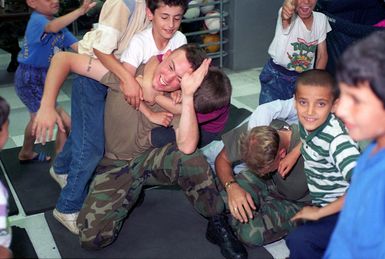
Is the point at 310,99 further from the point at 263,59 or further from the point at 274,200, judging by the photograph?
the point at 263,59

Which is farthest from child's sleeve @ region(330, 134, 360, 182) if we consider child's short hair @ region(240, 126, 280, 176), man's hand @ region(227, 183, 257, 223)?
man's hand @ region(227, 183, 257, 223)

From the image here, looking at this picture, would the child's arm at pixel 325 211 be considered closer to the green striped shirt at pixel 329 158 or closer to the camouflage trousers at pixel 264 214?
the green striped shirt at pixel 329 158

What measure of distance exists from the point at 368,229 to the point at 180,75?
109cm

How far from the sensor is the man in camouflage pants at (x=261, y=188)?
2104 mm

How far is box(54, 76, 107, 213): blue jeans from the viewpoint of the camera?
2293 millimetres

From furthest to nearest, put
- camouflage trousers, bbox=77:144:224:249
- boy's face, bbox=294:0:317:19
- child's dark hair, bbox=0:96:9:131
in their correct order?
1. boy's face, bbox=294:0:317:19
2. camouflage trousers, bbox=77:144:224:249
3. child's dark hair, bbox=0:96:9:131

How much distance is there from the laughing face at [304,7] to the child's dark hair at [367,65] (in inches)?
70.5

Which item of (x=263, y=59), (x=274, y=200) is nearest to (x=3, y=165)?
(x=274, y=200)

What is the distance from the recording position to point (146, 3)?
7.48 feet

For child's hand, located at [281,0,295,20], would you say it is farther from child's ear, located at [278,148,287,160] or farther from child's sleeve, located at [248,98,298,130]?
child's ear, located at [278,148,287,160]

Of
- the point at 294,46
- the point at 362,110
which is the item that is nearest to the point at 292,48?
the point at 294,46

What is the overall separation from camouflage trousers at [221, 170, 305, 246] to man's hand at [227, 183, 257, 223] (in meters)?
0.06

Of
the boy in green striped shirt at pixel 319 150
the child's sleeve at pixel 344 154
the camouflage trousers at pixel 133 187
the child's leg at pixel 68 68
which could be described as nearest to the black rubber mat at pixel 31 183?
the camouflage trousers at pixel 133 187

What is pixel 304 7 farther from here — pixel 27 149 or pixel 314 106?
pixel 27 149
